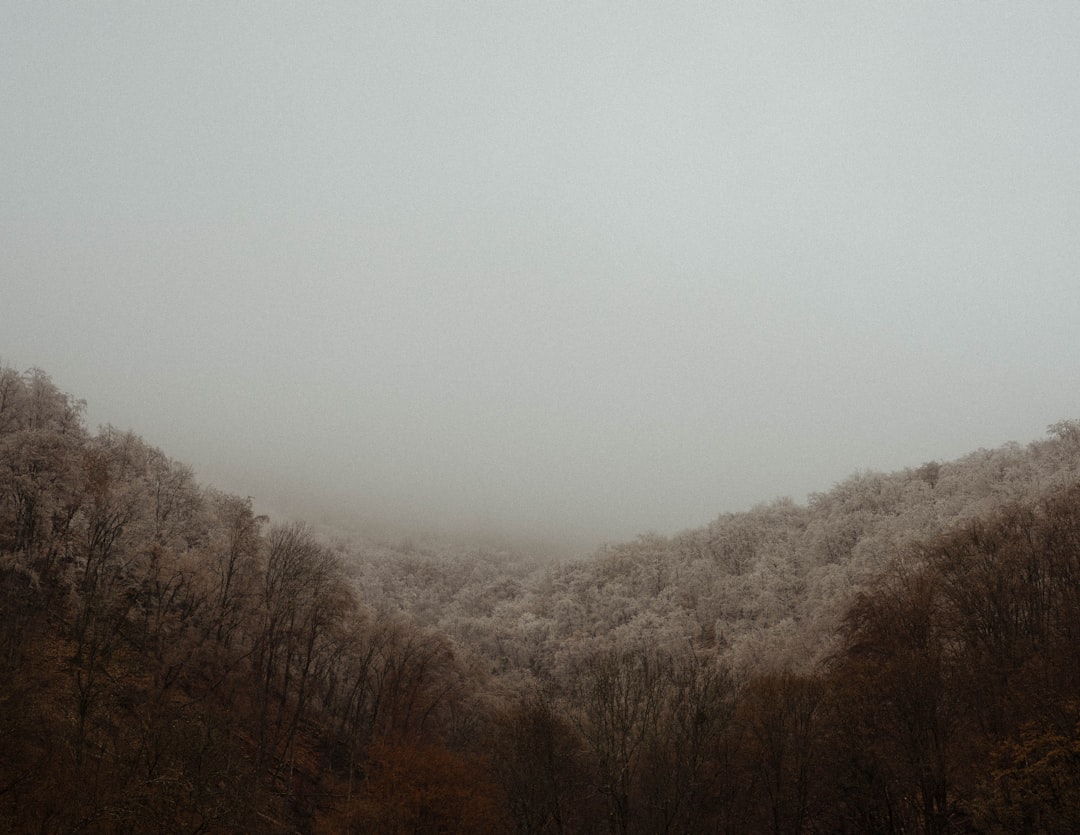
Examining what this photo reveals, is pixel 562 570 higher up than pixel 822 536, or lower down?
lower down

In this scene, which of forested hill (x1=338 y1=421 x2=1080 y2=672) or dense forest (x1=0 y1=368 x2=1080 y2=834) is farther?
forested hill (x1=338 y1=421 x2=1080 y2=672)

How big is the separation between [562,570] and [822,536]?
52.6 metres

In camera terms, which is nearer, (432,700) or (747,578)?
(432,700)

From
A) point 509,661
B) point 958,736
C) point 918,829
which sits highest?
point 958,736

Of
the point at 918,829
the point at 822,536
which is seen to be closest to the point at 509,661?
the point at 822,536

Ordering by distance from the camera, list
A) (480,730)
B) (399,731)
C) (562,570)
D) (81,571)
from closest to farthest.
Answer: (81,571) < (399,731) < (480,730) < (562,570)

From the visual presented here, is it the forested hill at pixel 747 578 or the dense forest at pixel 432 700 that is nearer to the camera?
the dense forest at pixel 432 700

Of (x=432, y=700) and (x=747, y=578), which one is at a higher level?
(x=747, y=578)

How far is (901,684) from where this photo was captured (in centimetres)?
2969

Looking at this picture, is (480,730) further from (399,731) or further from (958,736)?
(958,736)

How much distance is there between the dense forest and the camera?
25.3 meters

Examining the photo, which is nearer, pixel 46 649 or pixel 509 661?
pixel 46 649

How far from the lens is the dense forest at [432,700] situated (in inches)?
997

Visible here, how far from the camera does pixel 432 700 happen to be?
5822cm
